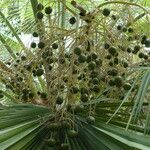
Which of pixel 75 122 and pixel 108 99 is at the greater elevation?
pixel 108 99

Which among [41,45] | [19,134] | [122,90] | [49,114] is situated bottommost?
[19,134]

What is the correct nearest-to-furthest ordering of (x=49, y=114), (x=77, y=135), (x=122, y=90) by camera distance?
(x=77, y=135)
(x=49, y=114)
(x=122, y=90)

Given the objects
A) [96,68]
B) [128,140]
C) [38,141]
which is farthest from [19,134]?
[96,68]

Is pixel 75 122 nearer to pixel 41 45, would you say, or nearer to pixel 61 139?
pixel 61 139

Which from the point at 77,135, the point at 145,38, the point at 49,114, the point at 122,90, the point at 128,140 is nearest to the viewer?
the point at 128,140

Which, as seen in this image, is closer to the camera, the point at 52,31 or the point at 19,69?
the point at 52,31

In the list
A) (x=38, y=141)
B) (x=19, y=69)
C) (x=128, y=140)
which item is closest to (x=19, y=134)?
(x=38, y=141)

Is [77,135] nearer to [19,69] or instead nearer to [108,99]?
[108,99]
